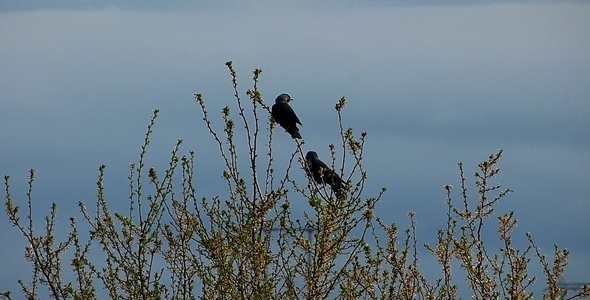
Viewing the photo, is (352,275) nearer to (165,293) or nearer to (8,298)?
(165,293)

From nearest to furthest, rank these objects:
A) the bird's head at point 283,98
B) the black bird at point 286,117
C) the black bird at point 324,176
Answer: the black bird at point 324,176
the black bird at point 286,117
the bird's head at point 283,98

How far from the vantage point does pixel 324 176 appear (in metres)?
9.20

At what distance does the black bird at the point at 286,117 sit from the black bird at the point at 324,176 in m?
0.33

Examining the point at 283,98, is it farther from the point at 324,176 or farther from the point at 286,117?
the point at 324,176

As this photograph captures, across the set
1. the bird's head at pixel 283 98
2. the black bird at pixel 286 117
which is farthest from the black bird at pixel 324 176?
the bird's head at pixel 283 98

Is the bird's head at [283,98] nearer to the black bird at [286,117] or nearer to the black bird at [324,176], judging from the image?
the black bird at [286,117]

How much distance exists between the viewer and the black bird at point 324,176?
25.1ft

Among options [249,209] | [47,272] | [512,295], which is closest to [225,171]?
[249,209]

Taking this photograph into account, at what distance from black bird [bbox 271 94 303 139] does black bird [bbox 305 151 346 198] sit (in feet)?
1.09

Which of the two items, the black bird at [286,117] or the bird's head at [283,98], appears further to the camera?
the bird's head at [283,98]

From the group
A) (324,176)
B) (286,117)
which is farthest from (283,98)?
(324,176)

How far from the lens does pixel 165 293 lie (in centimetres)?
704

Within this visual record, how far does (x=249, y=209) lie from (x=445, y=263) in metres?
1.76

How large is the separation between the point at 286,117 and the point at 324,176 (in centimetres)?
194
